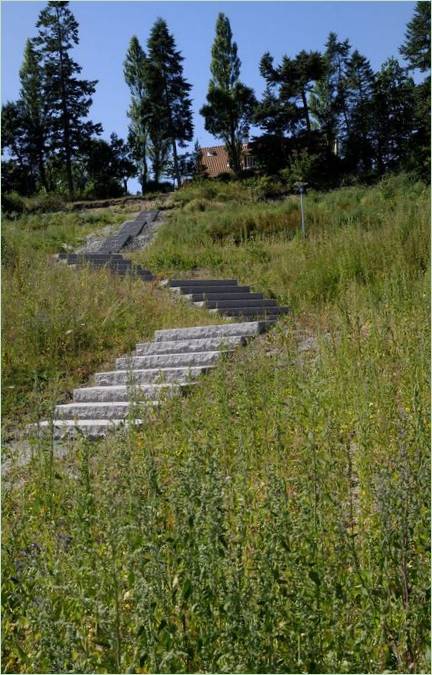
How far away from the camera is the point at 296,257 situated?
10469mm

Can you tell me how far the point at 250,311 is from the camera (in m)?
8.95

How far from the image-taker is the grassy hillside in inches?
83.0

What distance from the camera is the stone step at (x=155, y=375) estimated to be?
19.8ft

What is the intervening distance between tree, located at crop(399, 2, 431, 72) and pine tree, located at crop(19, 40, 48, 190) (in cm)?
1861

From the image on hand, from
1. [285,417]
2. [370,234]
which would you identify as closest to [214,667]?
[285,417]

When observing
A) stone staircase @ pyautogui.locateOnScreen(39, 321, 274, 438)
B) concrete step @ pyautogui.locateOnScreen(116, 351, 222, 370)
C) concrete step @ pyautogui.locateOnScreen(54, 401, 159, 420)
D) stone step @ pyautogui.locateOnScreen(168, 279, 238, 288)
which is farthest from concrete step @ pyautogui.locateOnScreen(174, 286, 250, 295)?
concrete step @ pyautogui.locateOnScreen(54, 401, 159, 420)

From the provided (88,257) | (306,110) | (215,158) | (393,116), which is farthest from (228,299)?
(215,158)

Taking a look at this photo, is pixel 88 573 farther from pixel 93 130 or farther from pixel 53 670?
pixel 93 130

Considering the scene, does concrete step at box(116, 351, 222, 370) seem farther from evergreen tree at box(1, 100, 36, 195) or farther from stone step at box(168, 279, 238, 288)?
evergreen tree at box(1, 100, 36, 195)

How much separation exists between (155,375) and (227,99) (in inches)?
1253

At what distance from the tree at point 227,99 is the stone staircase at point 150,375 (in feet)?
96.9

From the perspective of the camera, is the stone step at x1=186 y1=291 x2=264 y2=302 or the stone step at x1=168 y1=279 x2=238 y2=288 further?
the stone step at x1=168 y1=279 x2=238 y2=288

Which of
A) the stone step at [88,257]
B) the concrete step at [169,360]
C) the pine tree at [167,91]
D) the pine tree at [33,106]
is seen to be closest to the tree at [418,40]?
the pine tree at [167,91]

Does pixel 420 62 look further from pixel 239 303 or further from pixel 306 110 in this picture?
pixel 239 303
